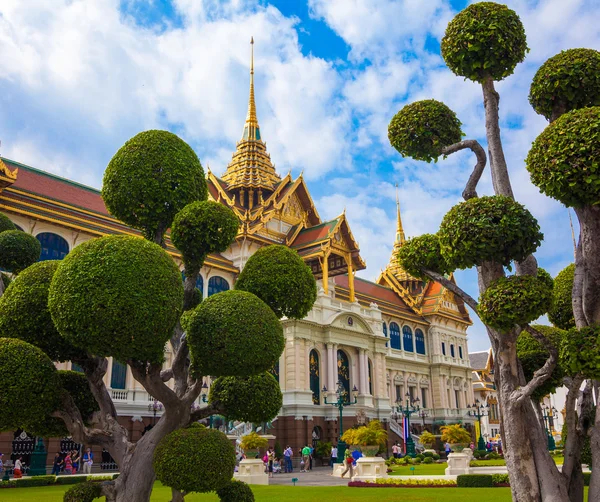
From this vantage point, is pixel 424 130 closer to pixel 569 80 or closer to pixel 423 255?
pixel 423 255

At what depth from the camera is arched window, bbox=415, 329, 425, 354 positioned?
49125 millimetres

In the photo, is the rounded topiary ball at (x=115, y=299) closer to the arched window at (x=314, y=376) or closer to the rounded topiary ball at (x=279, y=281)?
the rounded topiary ball at (x=279, y=281)

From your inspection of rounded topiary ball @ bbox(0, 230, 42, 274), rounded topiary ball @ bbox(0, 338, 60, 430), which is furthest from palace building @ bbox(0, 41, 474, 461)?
rounded topiary ball @ bbox(0, 338, 60, 430)

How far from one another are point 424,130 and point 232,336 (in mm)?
4664

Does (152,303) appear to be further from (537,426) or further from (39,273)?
(537,426)

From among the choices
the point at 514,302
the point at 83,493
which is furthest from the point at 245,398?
the point at 514,302

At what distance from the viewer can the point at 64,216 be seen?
25656 millimetres

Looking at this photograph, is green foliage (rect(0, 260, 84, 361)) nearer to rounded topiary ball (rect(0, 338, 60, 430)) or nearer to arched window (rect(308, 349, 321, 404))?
rounded topiary ball (rect(0, 338, 60, 430))

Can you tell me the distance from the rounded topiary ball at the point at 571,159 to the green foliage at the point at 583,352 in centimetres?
166

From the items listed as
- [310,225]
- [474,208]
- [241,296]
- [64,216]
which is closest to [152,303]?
[241,296]

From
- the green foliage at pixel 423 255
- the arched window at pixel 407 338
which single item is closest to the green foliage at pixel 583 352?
the green foliage at pixel 423 255

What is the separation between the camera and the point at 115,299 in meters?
7.45

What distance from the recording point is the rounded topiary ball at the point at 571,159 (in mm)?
7195

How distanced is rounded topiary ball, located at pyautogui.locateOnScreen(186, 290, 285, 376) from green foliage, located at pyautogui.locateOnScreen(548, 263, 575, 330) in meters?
4.79
